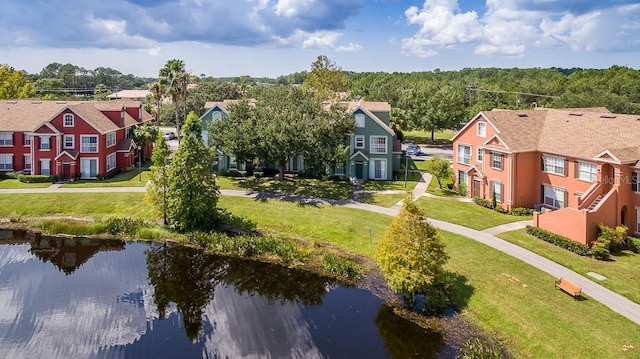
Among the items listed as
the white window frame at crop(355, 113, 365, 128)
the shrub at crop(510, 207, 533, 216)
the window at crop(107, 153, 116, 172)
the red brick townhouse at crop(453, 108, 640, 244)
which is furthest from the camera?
the window at crop(107, 153, 116, 172)

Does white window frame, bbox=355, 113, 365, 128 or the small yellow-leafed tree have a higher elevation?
white window frame, bbox=355, 113, 365, 128

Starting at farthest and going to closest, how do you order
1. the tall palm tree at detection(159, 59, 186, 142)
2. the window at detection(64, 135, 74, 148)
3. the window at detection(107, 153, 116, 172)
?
the tall palm tree at detection(159, 59, 186, 142), the window at detection(107, 153, 116, 172), the window at detection(64, 135, 74, 148)

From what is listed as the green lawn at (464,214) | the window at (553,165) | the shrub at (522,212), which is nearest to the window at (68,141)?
the green lawn at (464,214)

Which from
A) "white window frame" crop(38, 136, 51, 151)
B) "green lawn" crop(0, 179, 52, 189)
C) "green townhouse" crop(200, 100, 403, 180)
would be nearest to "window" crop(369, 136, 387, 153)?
"green townhouse" crop(200, 100, 403, 180)

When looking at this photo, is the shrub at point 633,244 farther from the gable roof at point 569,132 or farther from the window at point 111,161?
the window at point 111,161

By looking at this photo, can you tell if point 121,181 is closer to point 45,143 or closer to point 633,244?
point 45,143

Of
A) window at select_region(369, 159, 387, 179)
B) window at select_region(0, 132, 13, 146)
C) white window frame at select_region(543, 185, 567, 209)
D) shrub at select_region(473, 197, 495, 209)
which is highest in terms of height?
window at select_region(0, 132, 13, 146)

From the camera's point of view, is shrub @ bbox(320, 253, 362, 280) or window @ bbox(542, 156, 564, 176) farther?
window @ bbox(542, 156, 564, 176)

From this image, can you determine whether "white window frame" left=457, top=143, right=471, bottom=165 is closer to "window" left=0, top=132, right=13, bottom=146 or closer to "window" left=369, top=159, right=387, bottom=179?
"window" left=369, top=159, right=387, bottom=179
